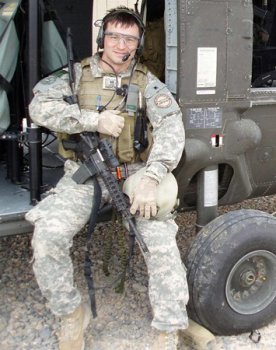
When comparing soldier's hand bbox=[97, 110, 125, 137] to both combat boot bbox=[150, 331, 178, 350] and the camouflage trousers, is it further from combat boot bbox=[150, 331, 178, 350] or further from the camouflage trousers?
combat boot bbox=[150, 331, 178, 350]

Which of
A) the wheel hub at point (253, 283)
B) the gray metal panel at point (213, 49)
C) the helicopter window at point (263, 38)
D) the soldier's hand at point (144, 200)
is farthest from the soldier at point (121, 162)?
the helicopter window at point (263, 38)

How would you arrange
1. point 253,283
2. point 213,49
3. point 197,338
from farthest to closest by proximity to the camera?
1. point 253,283
2. point 213,49
3. point 197,338

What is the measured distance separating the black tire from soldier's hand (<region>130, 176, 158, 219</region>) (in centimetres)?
44

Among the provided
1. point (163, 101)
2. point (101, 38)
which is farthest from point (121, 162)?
point (101, 38)

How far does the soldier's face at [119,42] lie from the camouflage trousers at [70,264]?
831 mm

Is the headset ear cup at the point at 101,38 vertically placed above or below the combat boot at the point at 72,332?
above

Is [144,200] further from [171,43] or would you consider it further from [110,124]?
[171,43]

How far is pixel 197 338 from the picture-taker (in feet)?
9.27

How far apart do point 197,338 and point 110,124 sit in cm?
119

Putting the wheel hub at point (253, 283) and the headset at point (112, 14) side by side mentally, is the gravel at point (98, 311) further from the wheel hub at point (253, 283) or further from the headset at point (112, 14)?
the headset at point (112, 14)

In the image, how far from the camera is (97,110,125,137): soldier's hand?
2.81 metres

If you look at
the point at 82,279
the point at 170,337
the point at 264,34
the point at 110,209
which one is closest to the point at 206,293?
the point at 170,337

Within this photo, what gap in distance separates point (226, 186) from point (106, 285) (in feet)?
3.32

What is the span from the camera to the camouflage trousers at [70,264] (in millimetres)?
2619
